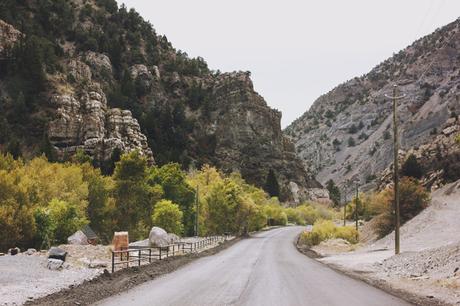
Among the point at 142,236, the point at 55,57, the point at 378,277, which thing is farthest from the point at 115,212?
the point at 55,57

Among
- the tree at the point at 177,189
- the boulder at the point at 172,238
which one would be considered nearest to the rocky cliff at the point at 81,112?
the tree at the point at 177,189

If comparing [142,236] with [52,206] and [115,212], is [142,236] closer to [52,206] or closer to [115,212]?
[115,212]

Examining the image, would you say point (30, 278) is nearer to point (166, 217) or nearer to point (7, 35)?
point (166, 217)

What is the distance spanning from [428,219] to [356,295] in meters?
41.6

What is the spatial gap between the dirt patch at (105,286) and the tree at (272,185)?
494ft

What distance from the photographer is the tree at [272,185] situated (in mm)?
186750

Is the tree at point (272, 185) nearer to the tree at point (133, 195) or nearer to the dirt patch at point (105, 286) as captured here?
the tree at point (133, 195)

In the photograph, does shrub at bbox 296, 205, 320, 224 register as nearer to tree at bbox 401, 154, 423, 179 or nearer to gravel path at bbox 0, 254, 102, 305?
tree at bbox 401, 154, 423, 179

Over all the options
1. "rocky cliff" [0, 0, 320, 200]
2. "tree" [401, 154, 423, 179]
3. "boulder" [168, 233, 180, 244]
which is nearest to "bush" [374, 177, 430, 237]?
"tree" [401, 154, 423, 179]

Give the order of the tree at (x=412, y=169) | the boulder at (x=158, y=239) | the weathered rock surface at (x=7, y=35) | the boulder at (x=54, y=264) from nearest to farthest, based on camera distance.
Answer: the boulder at (x=54, y=264) < the boulder at (x=158, y=239) < the tree at (x=412, y=169) < the weathered rock surface at (x=7, y=35)

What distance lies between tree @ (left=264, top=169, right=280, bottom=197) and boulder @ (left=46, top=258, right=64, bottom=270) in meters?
157

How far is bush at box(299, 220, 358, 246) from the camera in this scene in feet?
241

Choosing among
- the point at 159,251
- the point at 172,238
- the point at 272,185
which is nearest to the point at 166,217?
the point at 172,238

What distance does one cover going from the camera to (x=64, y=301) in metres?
18.8
